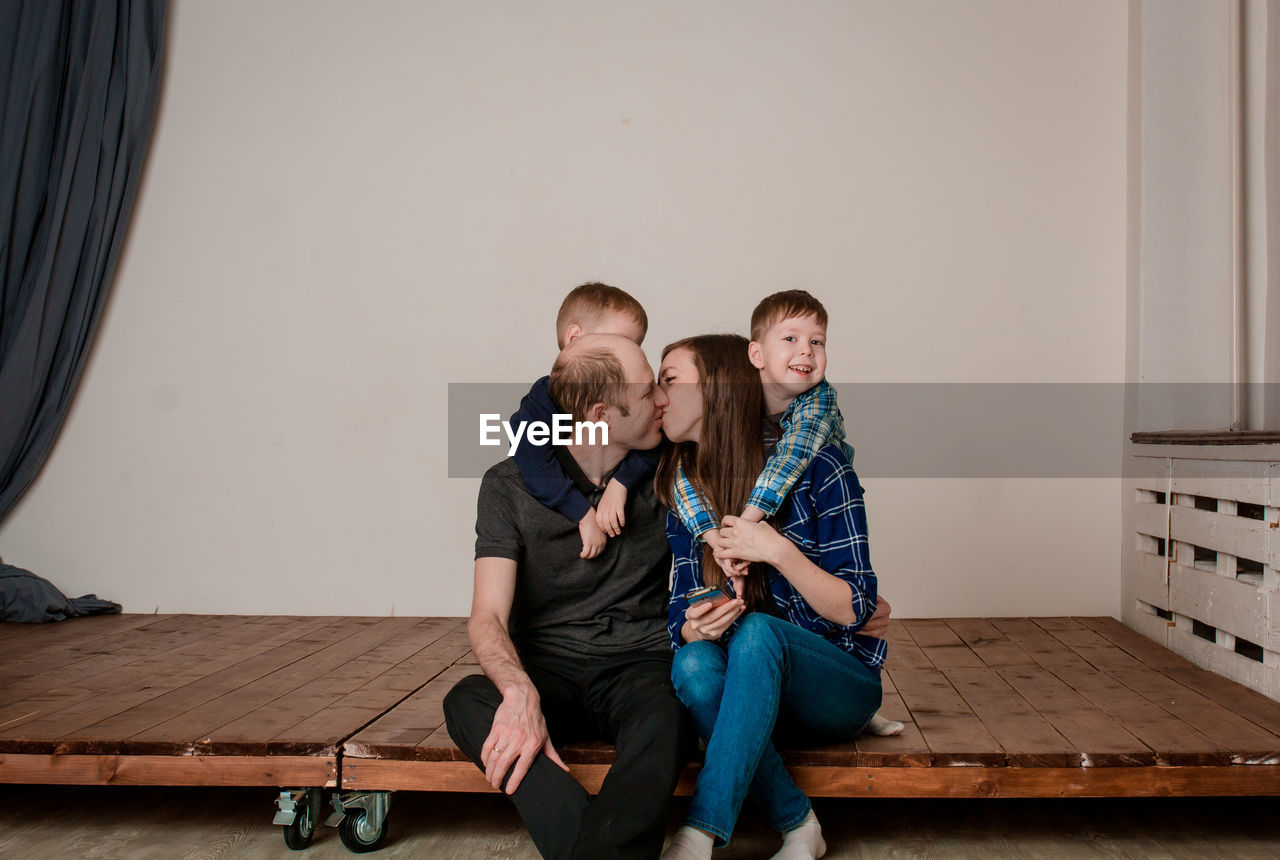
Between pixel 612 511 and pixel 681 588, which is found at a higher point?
pixel 612 511

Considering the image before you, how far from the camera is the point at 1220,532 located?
2443 mm

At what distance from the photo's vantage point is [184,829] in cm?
202

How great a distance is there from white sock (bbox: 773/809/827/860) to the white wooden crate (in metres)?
1.23

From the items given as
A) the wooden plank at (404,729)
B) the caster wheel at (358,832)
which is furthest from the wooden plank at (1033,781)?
the caster wheel at (358,832)

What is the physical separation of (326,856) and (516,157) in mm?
2409

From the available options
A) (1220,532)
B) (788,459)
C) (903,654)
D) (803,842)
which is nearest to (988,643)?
(903,654)

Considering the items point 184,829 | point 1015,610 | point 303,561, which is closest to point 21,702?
point 184,829

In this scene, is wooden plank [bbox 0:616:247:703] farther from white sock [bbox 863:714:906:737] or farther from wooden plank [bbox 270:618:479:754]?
white sock [bbox 863:714:906:737]

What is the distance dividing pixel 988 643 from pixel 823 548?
55.1 inches

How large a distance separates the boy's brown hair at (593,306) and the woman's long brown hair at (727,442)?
0.30 metres

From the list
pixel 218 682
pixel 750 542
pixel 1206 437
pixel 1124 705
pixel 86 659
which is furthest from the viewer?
pixel 86 659

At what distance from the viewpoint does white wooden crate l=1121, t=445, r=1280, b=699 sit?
2.22m

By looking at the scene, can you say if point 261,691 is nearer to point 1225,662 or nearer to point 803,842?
point 803,842

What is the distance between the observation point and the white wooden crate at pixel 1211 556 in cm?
222
